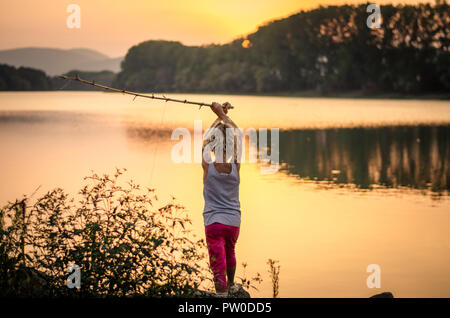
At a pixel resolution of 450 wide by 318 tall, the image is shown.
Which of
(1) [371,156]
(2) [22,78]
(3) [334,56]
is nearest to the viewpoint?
(1) [371,156]

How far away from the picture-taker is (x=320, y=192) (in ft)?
54.5

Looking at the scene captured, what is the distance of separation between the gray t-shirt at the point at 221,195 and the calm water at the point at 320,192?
3.14 metres

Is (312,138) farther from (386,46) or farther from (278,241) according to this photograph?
(386,46)

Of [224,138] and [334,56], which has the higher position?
[334,56]

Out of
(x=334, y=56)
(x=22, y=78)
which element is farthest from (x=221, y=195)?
(x=334, y=56)

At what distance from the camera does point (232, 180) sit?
18.9ft

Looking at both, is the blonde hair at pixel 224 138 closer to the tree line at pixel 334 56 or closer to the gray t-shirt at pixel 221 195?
the gray t-shirt at pixel 221 195

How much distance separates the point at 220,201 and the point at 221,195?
2.1 inches

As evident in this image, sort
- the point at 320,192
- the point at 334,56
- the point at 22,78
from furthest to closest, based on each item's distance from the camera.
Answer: the point at 334,56 → the point at 22,78 → the point at 320,192

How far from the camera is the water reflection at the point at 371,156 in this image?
19.2m

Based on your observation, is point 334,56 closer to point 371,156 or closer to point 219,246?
point 371,156
